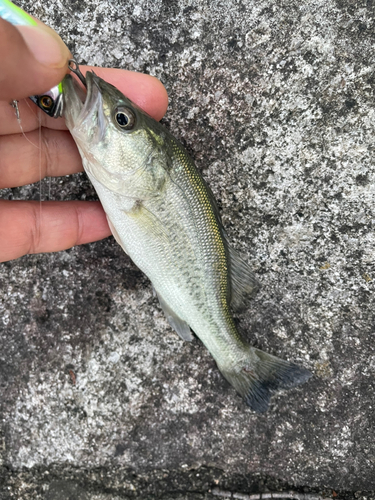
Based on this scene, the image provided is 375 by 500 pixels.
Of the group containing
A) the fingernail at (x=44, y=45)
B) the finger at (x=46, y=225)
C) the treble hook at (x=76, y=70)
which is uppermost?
the fingernail at (x=44, y=45)

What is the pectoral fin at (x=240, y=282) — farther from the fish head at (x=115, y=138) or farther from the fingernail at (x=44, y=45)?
the fingernail at (x=44, y=45)

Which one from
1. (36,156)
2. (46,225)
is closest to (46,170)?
(36,156)

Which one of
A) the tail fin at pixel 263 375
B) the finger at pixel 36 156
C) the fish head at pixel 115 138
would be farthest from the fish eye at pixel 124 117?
the tail fin at pixel 263 375

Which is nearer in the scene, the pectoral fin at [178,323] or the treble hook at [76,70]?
the treble hook at [76,70]

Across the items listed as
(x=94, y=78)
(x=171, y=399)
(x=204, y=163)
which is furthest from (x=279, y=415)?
(x=94, y=78)

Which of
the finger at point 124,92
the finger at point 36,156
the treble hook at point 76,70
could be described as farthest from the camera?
the finger at point 36,156

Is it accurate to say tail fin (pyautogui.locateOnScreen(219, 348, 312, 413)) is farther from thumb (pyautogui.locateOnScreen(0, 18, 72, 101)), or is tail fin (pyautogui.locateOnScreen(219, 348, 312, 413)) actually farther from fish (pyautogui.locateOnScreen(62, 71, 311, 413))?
thumb (pyautogui.locateOnScreen(0, 18, 72, 101))

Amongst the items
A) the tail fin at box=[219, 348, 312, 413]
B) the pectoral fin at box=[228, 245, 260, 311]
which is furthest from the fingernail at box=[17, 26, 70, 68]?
the tail fin at box=[219, 348, 312, 413]

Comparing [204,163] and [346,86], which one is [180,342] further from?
[346,86]
